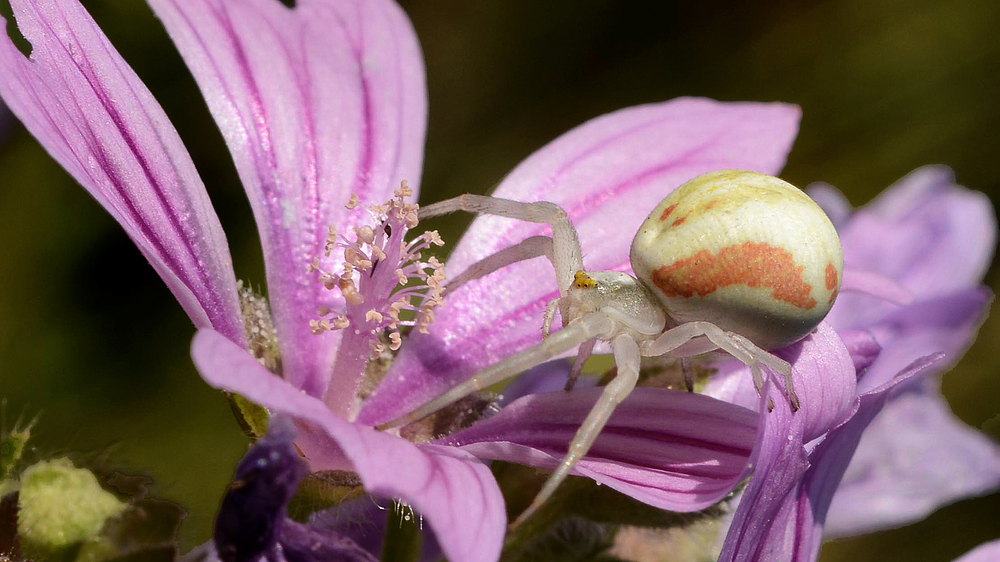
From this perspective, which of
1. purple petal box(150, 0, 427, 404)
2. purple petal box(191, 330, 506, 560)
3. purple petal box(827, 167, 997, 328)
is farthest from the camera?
purple petal box(827, 167, 997, 328)

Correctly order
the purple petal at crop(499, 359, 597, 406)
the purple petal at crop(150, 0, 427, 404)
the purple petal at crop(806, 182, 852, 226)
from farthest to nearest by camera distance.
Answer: the purple petal at crop(806, 182, 852, 226), the purple petal at crop(499, 359, 597, 406), the purple petal at crop(150, 0, 427, 404)

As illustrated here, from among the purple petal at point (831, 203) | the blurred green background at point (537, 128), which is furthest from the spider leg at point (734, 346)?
the blurred green background at point (537, 128)

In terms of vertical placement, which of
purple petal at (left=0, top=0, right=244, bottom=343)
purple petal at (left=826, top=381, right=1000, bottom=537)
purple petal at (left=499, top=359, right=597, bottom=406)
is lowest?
purple petal at (left=826, top=381, right=1000, bottom=537)

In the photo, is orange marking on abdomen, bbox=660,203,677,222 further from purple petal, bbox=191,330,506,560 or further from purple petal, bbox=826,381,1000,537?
purple petal, bbox=826,381,1000,537

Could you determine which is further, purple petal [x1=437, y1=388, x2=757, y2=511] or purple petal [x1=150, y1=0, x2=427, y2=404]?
purple petal [x1=150, y1=0, x2=427, y2=404]

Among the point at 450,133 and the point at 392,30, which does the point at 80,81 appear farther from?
the point at 450,133

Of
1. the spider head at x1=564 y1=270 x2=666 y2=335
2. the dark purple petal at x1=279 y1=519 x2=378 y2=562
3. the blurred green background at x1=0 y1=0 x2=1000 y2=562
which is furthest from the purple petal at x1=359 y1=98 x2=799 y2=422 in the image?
the blurred green background at x1=0 y1=0 x2=1000 y2=562
